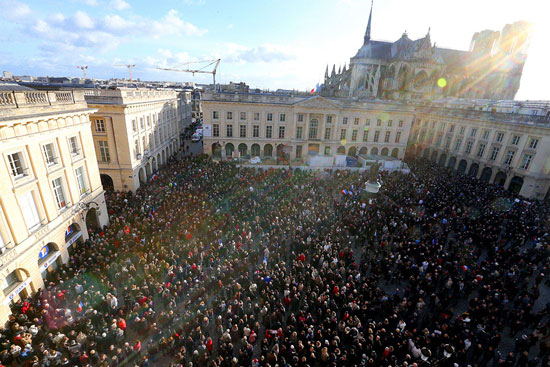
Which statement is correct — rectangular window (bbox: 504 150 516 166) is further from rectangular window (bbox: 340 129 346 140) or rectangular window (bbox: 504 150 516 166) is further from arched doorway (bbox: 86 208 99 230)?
arched doorway (bbox: 86 208 99 230)

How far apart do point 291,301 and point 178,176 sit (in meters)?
20.1

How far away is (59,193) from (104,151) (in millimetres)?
10202

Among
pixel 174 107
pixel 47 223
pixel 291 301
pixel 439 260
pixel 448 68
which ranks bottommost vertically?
pixel 291 301

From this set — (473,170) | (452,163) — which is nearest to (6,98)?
(473,170)

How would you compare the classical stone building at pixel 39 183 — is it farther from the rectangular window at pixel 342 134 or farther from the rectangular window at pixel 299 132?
the rectangular window at pixel 342 134

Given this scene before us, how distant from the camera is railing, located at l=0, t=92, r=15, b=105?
36.8 feet

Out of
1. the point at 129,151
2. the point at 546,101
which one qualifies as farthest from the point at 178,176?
the point at 546,101

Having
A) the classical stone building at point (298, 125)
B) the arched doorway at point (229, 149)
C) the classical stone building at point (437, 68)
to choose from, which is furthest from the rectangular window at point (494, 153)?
the arched doorway at point (229, 149)

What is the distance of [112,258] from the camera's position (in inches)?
620

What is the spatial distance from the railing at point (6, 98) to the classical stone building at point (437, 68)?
5740 cm

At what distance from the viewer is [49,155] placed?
587 inches

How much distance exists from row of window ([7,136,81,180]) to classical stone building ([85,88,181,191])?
23.2ft

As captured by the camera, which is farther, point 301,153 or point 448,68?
point 448,68

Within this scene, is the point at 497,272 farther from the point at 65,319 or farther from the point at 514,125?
the point at 514,125
